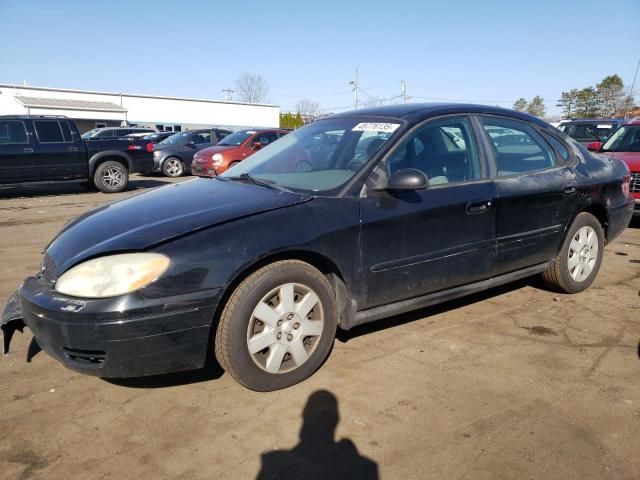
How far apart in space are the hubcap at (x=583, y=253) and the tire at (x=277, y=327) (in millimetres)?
2482

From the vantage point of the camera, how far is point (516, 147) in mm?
4016

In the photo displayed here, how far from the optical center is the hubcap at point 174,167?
16266 mm

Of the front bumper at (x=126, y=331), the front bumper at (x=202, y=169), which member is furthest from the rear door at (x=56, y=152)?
the front bumper at (x=126, y=331)

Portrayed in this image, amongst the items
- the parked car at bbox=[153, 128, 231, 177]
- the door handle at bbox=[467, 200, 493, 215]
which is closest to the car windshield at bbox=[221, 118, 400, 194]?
the door handle at bbox=[467, 200, 493, 215]

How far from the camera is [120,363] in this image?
2.51 metres

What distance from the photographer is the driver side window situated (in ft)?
11.1

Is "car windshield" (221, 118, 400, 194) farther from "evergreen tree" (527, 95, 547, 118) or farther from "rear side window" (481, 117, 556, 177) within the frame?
"evergreen tree" (527, 95, 547, 118)

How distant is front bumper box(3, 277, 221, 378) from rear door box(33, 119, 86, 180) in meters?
10.0

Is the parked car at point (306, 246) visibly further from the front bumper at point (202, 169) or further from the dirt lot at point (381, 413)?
the front bumper at point (202, 169)

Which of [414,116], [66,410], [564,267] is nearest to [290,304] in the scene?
[66,410]

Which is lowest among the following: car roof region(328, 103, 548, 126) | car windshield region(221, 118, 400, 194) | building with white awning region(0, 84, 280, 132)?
car windshield region(221, 118, 400, 194)

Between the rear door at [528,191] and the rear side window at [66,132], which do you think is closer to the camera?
the rear door at [528,191]

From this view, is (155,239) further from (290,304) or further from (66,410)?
(66,410)

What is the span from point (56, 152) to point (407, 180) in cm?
1072
